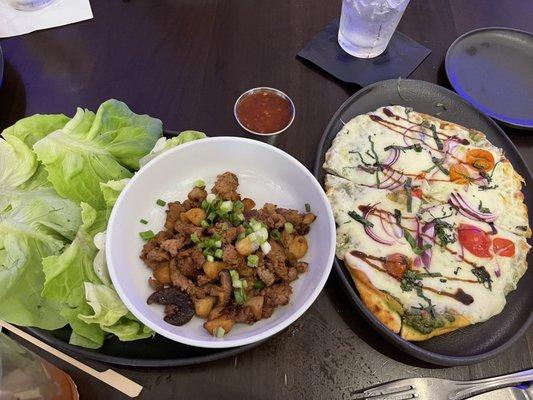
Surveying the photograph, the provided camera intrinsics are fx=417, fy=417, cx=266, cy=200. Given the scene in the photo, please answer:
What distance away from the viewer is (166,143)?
180 cm

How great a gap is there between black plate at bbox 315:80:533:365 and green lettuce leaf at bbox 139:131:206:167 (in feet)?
1.96

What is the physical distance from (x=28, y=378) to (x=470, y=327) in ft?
5.26

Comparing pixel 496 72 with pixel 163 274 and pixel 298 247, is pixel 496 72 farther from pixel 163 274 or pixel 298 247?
pixel 163 274

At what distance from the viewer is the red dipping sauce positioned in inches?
79.3

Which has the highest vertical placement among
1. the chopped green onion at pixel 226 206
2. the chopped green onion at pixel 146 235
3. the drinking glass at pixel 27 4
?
the drinking glass at pixel 27 4

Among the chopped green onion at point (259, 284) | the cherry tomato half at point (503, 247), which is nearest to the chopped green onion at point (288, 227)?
the chopped green onion at point (259, 284)

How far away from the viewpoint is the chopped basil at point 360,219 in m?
1.82

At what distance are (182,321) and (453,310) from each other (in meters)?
1.06

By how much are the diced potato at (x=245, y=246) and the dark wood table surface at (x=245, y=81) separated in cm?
39

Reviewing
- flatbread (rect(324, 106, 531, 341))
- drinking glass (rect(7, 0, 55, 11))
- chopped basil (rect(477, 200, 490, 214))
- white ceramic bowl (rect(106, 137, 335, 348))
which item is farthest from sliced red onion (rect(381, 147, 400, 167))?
drinking glass (rect(7, 0, 55, 11))

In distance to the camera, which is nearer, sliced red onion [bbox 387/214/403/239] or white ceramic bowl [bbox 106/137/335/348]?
white ceramic bowl [bbox 106/137/335/348]

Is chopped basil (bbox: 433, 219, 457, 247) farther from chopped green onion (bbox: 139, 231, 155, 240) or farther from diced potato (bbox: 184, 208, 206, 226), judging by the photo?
chopped green onion (bbox: 139, 231, 155, 240)

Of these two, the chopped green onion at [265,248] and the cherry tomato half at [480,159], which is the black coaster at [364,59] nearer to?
the cherry tomato half at [480,159]

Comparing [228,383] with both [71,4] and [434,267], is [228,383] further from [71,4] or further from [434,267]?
[71,4]
